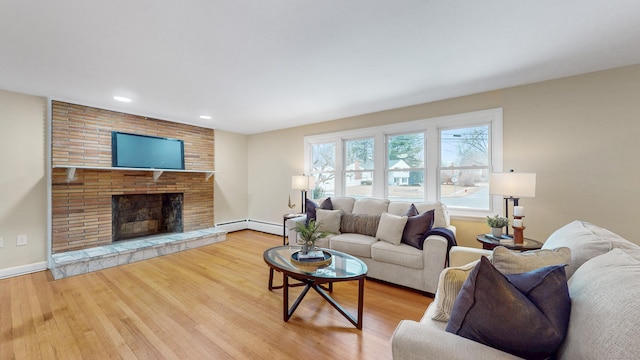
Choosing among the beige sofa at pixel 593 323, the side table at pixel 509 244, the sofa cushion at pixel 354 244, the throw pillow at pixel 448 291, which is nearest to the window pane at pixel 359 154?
the sofa cushion at pixel 354 244

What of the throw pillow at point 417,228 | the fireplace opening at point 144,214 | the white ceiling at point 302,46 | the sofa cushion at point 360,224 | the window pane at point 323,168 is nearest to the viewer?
the white ceiling at point 302,46

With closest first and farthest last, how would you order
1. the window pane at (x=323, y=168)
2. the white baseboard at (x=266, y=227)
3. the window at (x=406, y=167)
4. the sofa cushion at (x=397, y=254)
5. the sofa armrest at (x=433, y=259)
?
the sofa armrest at (x=433, y=259) < the sofa cushion at (x=397, y=254) < the window at (x=406, y=167) < the window pane at (x=323, y=168) < the white baseboard at (x=266, y=227)

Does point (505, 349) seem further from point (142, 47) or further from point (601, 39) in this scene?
point (142, 47)

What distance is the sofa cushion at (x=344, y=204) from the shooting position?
3.95 metres

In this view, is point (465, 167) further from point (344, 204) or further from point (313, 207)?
point (313, 207)

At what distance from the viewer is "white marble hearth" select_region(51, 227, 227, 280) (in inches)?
128

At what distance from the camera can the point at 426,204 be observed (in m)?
3.35

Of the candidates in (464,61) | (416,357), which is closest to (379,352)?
(416,357)

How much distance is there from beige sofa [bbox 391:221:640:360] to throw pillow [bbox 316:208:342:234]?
2544mm

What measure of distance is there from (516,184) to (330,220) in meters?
2.26

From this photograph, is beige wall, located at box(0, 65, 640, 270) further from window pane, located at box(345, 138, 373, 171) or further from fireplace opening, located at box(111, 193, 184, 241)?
fireplace opening, located at box(111, 193, 184, 241)

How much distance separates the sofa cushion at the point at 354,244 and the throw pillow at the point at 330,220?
0.74ft

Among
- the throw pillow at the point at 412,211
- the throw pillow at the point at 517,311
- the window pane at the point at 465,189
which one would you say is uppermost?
the window pane at the point at 465,189

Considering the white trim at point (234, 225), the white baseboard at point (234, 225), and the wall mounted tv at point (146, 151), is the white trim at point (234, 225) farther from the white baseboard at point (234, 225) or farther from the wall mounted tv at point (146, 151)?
the wall mounted tv at point (146, 151)
